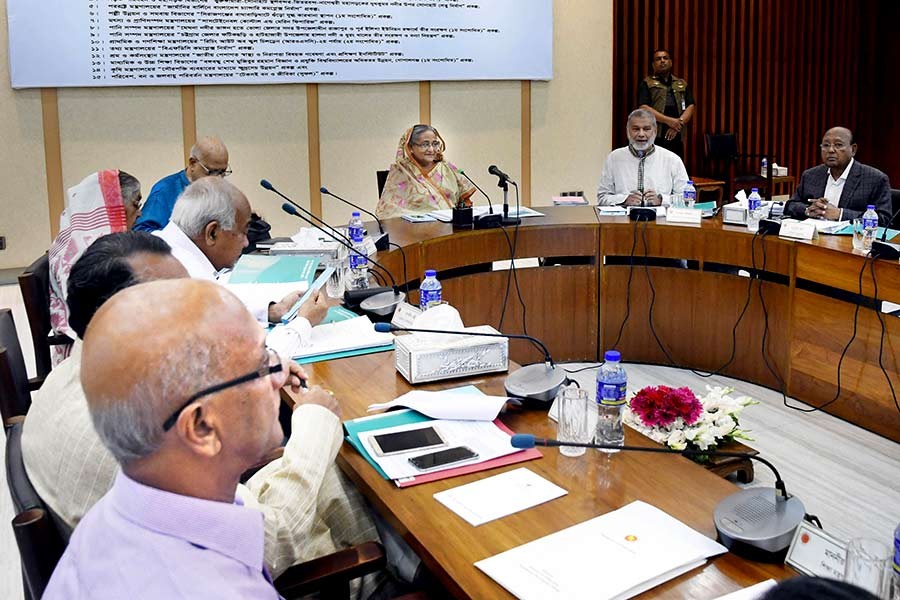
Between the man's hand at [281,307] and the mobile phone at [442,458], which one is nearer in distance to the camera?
the mobile phone at [442,458]

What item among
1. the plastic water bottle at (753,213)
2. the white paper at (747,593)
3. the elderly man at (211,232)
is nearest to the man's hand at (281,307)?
the elderly man at (211,232)

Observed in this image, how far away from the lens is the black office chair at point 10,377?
6.48 feet

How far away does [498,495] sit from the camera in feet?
5.12

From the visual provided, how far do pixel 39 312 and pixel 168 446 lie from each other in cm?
191

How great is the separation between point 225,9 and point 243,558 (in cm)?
593

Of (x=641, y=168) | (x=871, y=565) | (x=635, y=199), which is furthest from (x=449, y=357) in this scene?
(x=641, y=168)

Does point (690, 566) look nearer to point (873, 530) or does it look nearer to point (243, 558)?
point (243, 558)

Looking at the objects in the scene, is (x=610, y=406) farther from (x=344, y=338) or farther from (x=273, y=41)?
(x=273, y=41)

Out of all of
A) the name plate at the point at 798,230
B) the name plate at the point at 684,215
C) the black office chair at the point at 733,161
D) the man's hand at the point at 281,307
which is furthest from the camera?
the black office chair at the point at 733,161

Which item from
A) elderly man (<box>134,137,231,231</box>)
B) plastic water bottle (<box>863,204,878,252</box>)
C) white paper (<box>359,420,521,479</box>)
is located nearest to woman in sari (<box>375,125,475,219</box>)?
elderly man (<box>134,137,231,231</box>)

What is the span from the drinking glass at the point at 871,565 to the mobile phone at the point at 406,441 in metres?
0.80

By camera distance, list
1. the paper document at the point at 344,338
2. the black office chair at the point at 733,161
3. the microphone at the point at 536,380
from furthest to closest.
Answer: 1. the black office chair at the point at 733,161
2. the paper document at the point at 344,338
3. the microphone at the point at 536,380

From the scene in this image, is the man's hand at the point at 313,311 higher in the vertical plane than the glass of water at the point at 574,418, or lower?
higher

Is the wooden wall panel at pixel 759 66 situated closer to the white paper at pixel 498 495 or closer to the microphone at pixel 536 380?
the microphone at pixel 536 380
